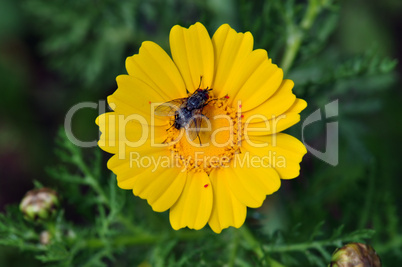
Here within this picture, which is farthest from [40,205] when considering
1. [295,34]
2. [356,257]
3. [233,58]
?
[295,34]

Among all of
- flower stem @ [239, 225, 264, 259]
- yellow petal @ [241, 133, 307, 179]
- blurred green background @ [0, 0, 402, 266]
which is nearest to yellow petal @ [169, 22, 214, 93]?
yellow petal @ [241, 133, 307, 179]

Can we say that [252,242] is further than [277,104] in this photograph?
Yes

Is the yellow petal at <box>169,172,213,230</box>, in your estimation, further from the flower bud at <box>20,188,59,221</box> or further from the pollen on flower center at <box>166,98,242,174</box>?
the flower bud at <box>20,188,59,221</box>

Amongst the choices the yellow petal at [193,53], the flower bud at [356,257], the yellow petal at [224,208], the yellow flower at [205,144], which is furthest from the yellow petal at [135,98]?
the flower bud at [356,257]

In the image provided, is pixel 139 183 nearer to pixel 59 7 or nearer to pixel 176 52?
pixel 176 52

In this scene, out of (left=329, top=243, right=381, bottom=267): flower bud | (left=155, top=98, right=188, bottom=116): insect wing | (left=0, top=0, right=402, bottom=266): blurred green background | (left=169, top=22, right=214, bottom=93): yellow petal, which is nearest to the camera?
(left=329, top=243, right=381, bottom=267): flower bud

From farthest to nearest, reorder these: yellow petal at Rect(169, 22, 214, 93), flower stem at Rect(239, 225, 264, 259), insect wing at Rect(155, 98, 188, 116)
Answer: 1. flower stem at Rect(239, 225, 264, 259)
2. insect wing at Rect(155, 98, 188, 116)
3. yellow petal at Rect(169, 22, 214, 93)

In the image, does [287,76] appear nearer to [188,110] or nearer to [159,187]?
[188,110]

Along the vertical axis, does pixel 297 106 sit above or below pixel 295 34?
below
